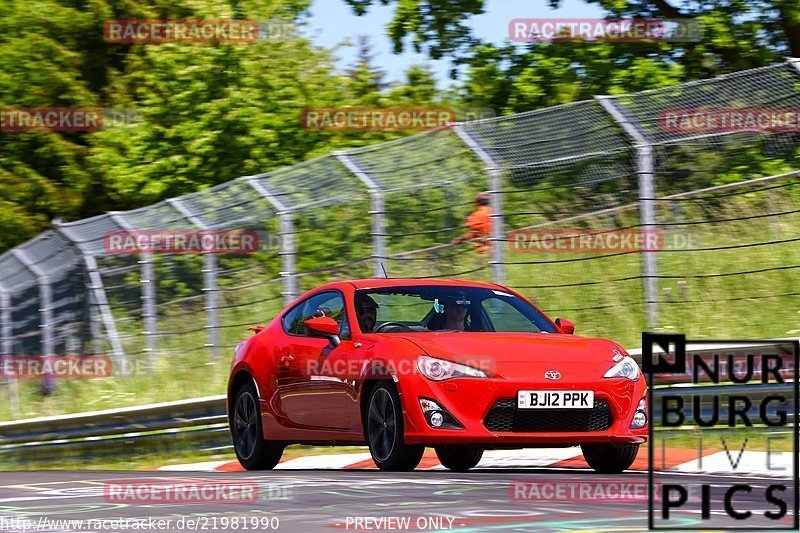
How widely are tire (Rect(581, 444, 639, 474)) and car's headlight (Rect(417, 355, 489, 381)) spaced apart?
948mm

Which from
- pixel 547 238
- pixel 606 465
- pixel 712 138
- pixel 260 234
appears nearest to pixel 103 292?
pixel 260 234

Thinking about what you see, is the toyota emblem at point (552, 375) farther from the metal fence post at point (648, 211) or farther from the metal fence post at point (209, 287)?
the metal fence post at point (209, 287)

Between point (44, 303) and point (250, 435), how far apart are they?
32.9ft

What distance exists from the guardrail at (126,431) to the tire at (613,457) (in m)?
1.58

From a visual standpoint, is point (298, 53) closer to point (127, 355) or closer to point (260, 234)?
point (127, 355)

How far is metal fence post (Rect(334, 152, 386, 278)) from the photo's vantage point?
14.5 m

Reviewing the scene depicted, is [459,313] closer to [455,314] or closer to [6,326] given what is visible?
[455,314]

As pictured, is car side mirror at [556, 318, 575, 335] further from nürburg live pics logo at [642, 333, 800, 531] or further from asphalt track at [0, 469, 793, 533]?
asphalt track at [0, 469, 793, 533]

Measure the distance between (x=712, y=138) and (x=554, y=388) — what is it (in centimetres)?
557

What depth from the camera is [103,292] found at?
19766 millimetres

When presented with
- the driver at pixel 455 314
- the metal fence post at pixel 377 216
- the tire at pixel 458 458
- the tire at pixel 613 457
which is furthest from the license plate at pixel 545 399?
the metal fence post at pixel 377 216

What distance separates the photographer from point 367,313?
34.4ft

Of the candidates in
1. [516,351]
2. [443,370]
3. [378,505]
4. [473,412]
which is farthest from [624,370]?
[378,505]

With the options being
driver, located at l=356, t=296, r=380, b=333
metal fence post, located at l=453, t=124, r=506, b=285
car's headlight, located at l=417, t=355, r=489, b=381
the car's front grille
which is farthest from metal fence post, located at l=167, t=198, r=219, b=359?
the car's front grille
